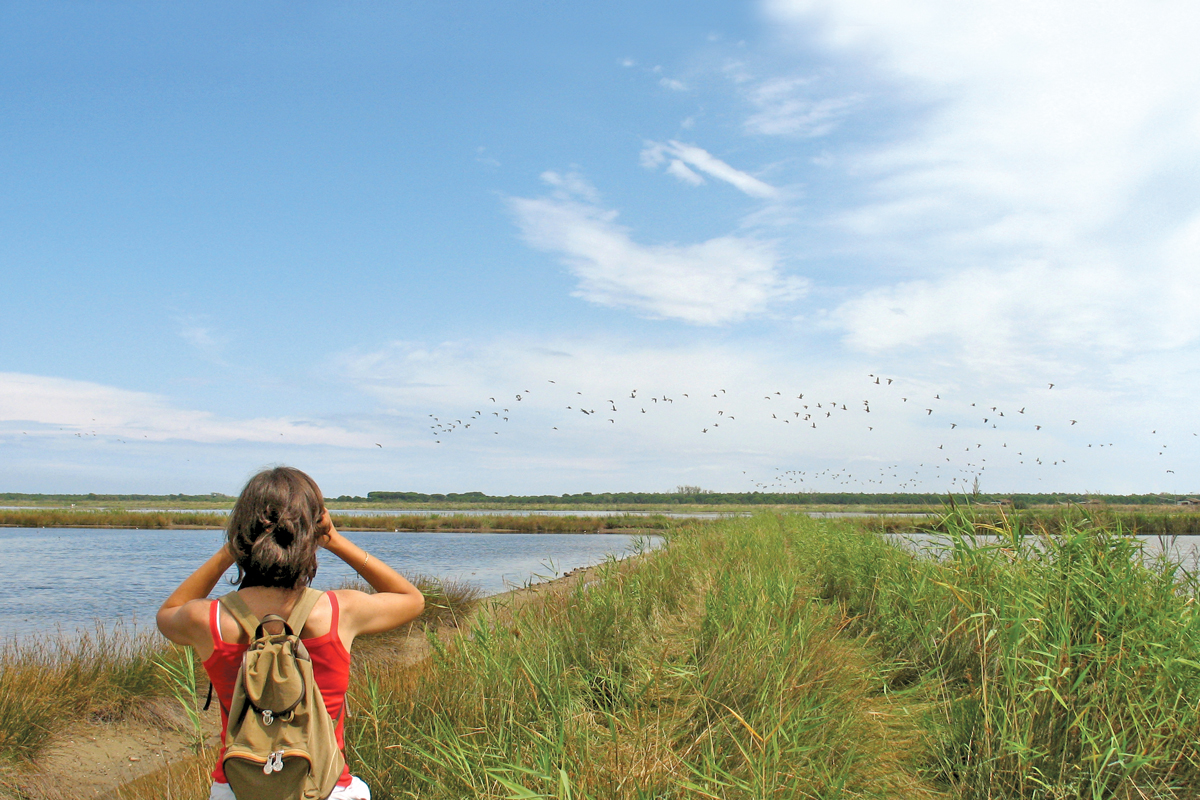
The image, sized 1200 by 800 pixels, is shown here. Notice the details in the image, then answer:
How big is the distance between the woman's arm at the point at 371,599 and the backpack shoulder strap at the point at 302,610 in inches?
4.0

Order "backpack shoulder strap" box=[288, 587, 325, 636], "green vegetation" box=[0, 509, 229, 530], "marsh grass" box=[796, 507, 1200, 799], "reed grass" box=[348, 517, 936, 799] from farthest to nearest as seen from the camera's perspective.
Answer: "green vegetation" box=[0, 509, 229, 530] → "marsh grass" box=[796, 507, 1200, 799] → "reed grass" box=[348, 517, 936, 799] → "backpack shoulder strap" box=[288, 587, 325, 636]

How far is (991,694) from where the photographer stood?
12.6ft

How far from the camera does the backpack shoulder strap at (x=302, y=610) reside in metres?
2.04

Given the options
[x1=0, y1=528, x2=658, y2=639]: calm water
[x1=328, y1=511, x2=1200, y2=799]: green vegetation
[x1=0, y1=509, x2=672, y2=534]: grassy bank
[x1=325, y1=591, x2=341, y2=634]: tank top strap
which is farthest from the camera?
[x1=0, y1=509, x2=672, y2=534]: grassy bank

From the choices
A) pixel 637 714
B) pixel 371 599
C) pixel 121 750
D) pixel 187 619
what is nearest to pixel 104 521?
pixel 121 750

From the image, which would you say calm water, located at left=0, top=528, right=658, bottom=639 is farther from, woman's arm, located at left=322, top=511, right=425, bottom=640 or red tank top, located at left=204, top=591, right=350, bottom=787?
red tank top, located at left=204, top=591, right=350, bottom=787

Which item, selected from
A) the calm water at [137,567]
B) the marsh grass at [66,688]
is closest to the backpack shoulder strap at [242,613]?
the calm water at [137,567]

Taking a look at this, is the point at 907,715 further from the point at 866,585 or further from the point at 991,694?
the point at 866,585

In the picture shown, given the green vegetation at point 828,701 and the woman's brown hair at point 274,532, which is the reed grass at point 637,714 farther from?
the woman's brown hair at point 274,532

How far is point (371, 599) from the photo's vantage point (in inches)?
88.7

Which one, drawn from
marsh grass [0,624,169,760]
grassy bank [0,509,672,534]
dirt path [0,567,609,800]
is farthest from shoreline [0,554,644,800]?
grassy bank [0,509,672,534]

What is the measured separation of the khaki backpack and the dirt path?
8.52 feet

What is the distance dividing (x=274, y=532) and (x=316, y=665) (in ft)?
1.41

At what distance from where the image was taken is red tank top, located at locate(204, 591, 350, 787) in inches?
80.8
